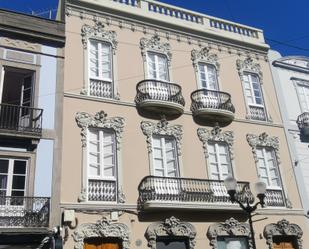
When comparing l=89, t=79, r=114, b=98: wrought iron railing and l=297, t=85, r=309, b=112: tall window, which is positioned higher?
l=297, t=85, r=309, b=112: tall window

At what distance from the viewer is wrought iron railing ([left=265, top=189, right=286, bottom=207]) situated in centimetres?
1506

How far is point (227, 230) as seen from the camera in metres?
13.6

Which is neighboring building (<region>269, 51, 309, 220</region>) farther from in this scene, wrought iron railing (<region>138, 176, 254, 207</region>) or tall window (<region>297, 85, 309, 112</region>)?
wrought iron railing (<region>138, 176, 254, 207</region>)

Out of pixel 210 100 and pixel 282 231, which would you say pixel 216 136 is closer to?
pixel 210 100

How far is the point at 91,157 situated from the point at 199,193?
3.70 meters

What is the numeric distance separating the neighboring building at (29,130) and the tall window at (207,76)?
225 inches

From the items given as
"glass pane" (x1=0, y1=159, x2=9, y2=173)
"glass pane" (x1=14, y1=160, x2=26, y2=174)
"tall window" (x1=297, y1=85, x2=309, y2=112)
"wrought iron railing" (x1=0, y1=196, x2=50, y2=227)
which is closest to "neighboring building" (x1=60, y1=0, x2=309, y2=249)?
"wrought iron railing" (x1=0, y1=196, x2=50, y2=227)

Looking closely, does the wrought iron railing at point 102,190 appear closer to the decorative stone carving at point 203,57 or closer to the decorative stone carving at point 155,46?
the decorative stone carving at point 155,46

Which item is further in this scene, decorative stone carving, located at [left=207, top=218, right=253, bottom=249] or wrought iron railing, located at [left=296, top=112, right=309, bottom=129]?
wrought iron railing, located at [left=296, top=112, right=309, bottom=129]

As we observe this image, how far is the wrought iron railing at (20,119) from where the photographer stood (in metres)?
11.9

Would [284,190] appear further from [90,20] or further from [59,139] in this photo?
[90,20]

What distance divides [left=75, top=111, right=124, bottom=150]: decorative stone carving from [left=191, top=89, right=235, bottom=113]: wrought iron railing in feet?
10.3

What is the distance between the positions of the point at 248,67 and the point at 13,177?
10877 millimetres

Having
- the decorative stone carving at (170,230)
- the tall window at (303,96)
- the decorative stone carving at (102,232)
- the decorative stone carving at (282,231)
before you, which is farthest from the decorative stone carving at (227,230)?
the tall window at (303,96)
